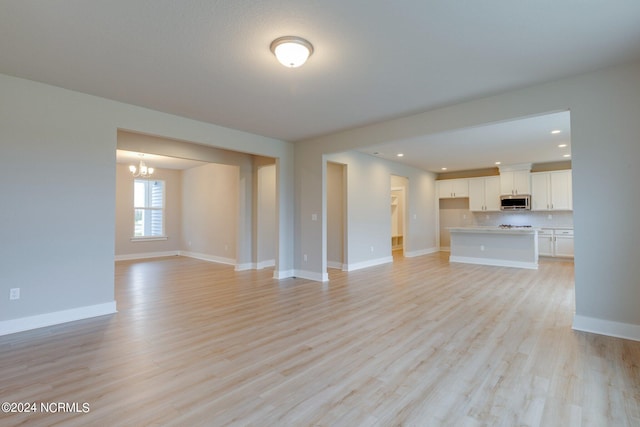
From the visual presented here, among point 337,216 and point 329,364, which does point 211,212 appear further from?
point 329,364

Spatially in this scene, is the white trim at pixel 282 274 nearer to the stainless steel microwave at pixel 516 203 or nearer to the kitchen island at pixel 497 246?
the kitchen island at pixel 497 246

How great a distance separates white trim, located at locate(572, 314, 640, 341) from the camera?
2.85m

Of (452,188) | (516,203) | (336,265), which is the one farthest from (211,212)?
(516,203)

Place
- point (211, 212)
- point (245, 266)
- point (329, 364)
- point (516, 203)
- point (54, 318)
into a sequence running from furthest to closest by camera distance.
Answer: point (516, 203), point (211, 212), point (245, 266), point (54, 318), point (329, 364)

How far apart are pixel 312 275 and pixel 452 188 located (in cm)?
643

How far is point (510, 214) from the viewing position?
905 centimetres

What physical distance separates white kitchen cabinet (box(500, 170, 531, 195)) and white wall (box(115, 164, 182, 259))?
31.9 feet

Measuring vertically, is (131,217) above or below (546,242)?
above

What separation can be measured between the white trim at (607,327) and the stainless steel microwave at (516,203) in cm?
610

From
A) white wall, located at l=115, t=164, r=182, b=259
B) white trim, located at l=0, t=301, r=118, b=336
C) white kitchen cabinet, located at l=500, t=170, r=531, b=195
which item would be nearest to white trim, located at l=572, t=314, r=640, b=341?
white trim, located at l=0, t=301, r=118, b=336

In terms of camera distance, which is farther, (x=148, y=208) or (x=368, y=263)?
(x=148, y=208)

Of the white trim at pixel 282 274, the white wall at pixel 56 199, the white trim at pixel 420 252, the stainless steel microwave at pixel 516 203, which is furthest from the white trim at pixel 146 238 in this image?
the stainless steel microwave at pixel 516 203

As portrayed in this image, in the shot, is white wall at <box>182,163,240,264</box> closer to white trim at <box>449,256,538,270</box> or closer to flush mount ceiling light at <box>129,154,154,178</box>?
flush mount ceiling light at <box>129,154,154,178</box>

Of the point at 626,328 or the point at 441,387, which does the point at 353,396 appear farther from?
the point at 626,328
